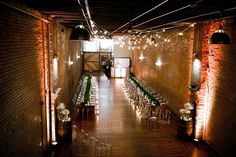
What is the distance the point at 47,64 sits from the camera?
26.4 ft

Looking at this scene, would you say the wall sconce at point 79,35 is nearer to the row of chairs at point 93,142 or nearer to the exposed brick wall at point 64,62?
the exposed brick wall at point 64,62

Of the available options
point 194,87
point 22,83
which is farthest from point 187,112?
point 22,83

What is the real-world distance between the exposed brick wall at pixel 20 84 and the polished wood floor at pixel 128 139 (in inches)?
79.0

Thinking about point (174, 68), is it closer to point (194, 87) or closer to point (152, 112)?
point (152, 112)

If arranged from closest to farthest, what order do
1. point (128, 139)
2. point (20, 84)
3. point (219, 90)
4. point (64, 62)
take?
point (20, 84) < point (219, 90) < point (128, 139) < point (64, 62)

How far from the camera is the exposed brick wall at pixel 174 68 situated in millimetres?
11298

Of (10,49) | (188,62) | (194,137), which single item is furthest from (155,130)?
(10,49)

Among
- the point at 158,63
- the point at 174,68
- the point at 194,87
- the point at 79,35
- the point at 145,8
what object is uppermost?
the point at 145,8

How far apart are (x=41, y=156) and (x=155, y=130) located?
205 inches

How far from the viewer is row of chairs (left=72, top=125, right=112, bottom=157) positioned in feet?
28.4

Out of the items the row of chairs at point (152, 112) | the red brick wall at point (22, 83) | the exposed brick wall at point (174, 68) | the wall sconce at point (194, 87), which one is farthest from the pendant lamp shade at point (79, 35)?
the row of chairs at point (152, 112)

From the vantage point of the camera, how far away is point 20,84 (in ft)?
18.0

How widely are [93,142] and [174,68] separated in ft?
19.4

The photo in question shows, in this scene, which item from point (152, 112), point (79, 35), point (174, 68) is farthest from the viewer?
point (174, 68)
